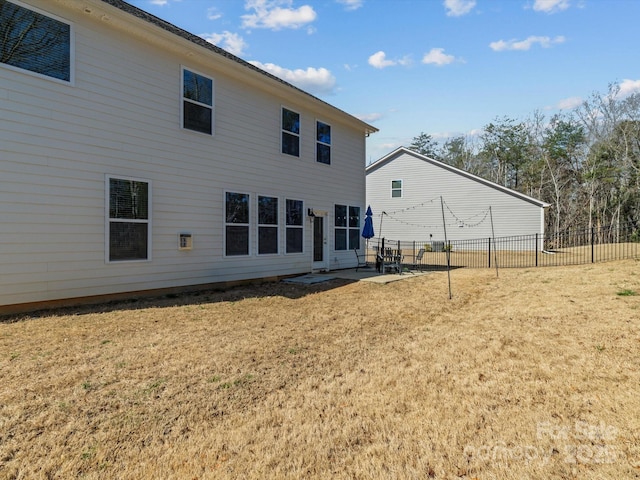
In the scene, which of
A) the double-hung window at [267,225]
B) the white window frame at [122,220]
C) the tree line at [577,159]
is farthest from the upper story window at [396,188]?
the white window frame at [122,220]

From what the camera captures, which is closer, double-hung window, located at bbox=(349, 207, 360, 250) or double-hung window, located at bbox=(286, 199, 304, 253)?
double-hung window, located at bbox=(286, 199, 304, 253)

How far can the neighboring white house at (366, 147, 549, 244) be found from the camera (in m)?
20.8

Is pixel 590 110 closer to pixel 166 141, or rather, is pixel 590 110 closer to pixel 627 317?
pixel 627 317

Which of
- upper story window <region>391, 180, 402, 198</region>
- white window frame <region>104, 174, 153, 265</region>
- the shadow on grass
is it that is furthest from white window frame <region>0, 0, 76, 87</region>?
upper story window <region>391, 180, 402, 198</region>

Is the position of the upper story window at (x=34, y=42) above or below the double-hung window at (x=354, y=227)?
above

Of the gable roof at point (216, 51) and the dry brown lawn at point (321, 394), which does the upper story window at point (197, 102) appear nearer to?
the gable roof at point (216, 51)

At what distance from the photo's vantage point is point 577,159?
31.7 meters

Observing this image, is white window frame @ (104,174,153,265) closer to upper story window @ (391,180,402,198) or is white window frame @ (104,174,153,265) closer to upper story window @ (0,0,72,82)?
upper story window @ (0,0,72,82)

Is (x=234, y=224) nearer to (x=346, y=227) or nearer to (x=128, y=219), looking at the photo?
(x=128, y=219)

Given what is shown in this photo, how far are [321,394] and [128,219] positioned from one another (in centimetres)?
593

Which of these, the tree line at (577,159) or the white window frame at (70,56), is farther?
the tree line at (577,159)

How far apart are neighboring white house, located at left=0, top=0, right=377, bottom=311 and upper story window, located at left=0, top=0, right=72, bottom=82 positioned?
2cm

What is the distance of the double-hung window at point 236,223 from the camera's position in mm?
9469

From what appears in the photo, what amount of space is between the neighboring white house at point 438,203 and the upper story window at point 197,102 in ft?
48.3
